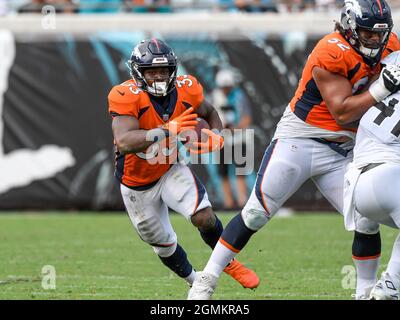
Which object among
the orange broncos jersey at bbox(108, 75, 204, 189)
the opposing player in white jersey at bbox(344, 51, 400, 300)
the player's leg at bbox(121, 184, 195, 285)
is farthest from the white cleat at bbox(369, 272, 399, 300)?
the orange broncos jersey at bbox(108, 75, 204, 189)

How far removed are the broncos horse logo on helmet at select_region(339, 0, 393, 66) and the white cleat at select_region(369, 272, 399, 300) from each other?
125 centimetres

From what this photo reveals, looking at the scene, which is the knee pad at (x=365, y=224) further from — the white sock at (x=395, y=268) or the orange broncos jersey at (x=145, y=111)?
the orange broncos jersey at (x=145, y=111)

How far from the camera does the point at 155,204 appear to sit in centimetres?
578

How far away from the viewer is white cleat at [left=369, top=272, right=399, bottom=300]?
15.7ft

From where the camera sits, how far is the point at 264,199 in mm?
5180

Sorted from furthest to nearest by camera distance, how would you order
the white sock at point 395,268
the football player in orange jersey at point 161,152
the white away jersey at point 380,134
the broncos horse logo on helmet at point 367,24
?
the football player in orange jersey at point 161,152
the broncos horse logo on helmet at point 367,24
the white sock at point 395,268
the white away jersey at point 380,134

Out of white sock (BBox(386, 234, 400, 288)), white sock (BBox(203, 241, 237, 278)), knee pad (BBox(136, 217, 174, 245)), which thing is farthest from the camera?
knee pad (BBox(136, 217, 174, 245))

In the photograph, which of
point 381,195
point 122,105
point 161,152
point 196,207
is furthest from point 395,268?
point 122,105

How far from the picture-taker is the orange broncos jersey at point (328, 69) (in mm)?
5035

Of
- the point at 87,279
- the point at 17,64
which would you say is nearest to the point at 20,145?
the point at 17,64

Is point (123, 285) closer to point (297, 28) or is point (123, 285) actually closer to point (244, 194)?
point (244, 194)

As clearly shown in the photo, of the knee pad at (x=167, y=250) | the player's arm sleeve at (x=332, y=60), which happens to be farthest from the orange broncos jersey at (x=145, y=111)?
the player's arm sleeve at (x=332, y=60)

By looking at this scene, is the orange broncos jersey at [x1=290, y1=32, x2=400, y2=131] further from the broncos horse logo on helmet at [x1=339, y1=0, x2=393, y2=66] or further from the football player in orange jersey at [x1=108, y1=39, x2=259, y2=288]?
the football player in orange jersey at [x1=108, y1=39, x2=259, y2=288]
